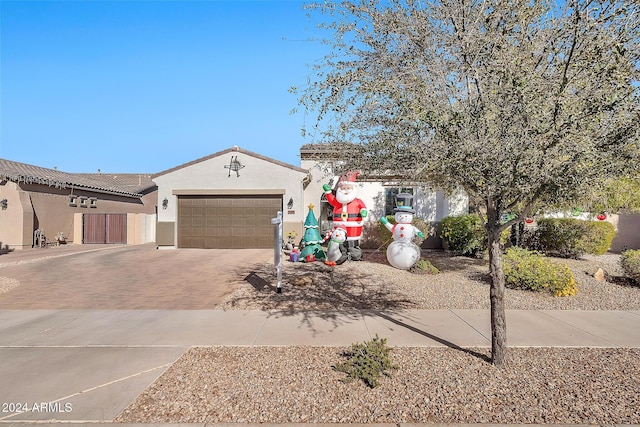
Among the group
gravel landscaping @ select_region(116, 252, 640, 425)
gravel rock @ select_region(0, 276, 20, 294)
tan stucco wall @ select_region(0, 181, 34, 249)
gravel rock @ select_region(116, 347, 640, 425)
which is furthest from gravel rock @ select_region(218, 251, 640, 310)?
tan stucco wall @ select_region(0, 181, 34, 249)

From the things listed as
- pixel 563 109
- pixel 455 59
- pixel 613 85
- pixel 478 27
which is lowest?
pixel 563 109

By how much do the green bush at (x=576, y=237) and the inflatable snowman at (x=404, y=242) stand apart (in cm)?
698

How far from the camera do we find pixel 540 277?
8.38 meters

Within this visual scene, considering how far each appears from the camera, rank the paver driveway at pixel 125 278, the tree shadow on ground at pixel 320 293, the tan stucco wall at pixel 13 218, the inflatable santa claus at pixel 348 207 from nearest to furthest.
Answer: the tree shadow on ground at pixel 320 293 < the paver driveway at pixel 125 278 < the inflatable santa claus at pixel 348 207 < the tan stucco wall at pixel 13 218

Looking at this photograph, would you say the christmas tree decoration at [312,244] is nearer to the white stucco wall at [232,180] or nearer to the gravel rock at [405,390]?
the white stucco wall at [232,180]

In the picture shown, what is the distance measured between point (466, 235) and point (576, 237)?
11.6 ft

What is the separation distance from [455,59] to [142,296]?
795cm

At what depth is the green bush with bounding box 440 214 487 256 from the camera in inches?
507

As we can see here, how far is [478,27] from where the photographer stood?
179 inches

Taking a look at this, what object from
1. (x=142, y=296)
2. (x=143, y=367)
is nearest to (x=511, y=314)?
(x=143, y=367)

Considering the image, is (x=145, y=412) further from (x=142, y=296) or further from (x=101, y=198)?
(x=101, y=198)

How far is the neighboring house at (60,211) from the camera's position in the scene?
17.4 metres

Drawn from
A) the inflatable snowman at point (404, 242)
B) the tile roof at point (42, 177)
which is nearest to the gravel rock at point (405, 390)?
the inflatable snowman at point (404, 242)

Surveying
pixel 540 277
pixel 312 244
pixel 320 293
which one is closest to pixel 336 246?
pixel 312 244
